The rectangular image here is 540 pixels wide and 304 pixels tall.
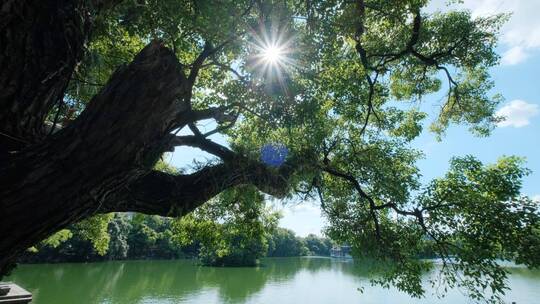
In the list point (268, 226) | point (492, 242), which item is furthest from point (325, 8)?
point (268, 226)

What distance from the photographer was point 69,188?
2383 millimetres

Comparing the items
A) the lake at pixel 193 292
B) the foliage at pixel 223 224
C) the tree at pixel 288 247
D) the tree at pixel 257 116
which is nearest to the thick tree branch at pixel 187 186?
the tree at pixel 257 116

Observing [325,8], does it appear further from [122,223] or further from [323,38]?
[122,223]

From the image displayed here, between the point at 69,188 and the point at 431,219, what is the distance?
19.0ft

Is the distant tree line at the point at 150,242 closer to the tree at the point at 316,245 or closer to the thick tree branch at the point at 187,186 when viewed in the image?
the thick tree branch at the point at 187,186

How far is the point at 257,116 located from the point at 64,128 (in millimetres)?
4048

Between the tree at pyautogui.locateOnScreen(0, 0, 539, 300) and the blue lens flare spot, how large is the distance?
0.05 m

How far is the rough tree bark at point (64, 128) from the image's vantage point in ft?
7.47

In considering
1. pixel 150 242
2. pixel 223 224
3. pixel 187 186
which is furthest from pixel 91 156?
pixel 150 242

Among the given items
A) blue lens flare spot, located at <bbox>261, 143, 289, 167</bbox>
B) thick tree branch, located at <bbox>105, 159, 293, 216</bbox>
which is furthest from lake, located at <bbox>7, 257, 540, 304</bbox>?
thick tree branch, located at <bbox>105, 159, 293, 216</bbox>

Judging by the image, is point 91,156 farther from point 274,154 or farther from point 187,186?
point 274,154

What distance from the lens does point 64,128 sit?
245 centimetres

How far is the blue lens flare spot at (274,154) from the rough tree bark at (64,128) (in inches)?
107

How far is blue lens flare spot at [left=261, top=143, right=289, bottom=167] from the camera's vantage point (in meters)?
5.58
